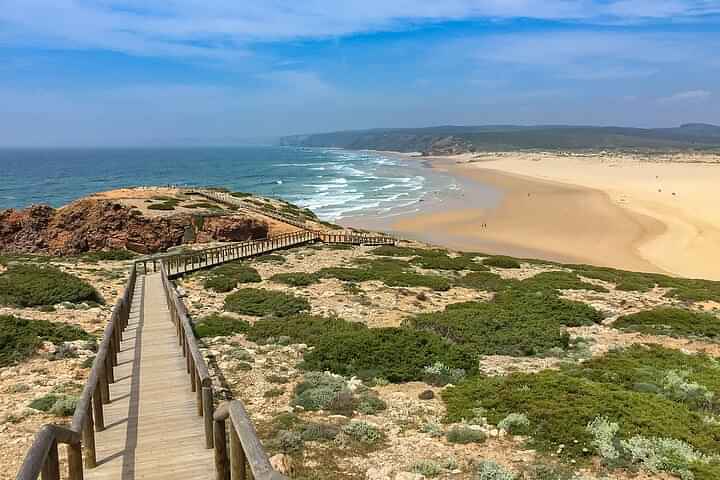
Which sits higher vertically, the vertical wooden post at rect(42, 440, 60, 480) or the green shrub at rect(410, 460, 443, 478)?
the vertical wooden post at rect(42, 440, 60, 480)

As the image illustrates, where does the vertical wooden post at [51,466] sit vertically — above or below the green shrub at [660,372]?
above

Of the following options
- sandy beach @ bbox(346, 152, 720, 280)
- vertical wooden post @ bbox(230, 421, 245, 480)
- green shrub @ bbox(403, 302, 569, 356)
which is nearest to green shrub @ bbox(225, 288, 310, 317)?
green shrub @ bbox(403, 302, 569, 356)

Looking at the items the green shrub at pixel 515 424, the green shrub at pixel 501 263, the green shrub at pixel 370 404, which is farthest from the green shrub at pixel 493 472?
the green shrub at pixel 501 263

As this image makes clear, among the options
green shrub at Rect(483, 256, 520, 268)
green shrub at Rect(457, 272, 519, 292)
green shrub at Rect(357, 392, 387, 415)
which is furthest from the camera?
green shrub at Rect(483, 256, 520, 268)

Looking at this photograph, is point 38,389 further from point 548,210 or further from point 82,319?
point 548,210

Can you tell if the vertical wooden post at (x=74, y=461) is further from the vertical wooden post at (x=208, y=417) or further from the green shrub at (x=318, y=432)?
the green shrub at (x=318, y=432)

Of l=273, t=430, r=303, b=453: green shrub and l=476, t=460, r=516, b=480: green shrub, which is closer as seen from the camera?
l=476, t=460, r=516, b=480: green shrub

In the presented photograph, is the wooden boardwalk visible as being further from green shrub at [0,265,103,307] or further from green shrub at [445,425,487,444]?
green shrub at [0,265,103,307]
